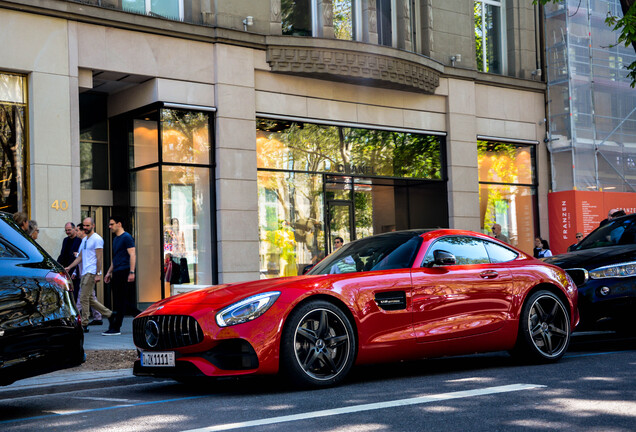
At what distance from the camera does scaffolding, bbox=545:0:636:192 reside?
24.1 meters

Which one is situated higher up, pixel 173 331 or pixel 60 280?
pixel 60 280

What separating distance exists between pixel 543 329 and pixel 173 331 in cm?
375

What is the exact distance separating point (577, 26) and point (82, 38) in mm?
15099

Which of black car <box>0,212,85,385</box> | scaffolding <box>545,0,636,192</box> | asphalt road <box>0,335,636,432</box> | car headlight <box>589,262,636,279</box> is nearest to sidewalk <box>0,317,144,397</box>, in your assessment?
asphalt road <box>0,335,636,432</box>

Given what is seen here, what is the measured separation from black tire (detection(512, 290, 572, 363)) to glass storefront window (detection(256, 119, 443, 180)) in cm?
1096

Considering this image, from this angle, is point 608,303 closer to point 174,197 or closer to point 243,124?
point 174,197

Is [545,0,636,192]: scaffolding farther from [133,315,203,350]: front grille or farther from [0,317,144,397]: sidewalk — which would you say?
[133,315,203,350]: front grille

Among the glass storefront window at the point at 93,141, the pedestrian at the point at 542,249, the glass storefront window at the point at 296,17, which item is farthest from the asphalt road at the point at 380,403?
the glass storefront window at the point at 296,17

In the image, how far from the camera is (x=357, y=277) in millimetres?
7262

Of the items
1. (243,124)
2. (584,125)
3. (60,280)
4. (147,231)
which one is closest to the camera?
(60,280)

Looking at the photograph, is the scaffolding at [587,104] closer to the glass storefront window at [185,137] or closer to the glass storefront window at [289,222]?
the glass storefront window at [289,222]

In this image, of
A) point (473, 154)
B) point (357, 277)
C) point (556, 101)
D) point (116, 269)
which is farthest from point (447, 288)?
point (556, 101)

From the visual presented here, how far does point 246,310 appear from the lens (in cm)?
668

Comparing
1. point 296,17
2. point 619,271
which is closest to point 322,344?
point 619,271
